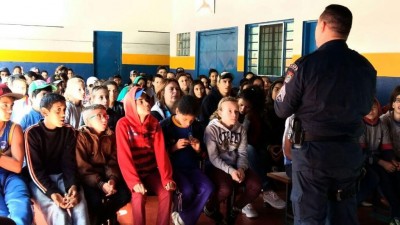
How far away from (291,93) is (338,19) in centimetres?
48

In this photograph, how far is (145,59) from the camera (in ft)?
43.1

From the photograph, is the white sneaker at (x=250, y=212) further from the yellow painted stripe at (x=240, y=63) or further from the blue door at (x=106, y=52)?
the blue door at (x=106, y=52)

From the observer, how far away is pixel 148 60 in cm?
1318

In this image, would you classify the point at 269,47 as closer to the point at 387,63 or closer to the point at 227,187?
the point at 387,63

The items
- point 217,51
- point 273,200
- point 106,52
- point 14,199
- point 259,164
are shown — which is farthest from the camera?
point 106,52

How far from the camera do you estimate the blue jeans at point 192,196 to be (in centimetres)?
349

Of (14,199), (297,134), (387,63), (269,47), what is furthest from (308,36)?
(14,199)

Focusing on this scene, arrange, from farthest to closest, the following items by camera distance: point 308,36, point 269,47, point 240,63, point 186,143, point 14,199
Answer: point 240,63
point 269,47
point 308,36
point 186,143
point 14,199

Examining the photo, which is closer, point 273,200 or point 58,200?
point 58,200

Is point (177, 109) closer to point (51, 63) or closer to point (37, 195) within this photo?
point (37, 195)

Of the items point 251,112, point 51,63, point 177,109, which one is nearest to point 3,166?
point 177,109

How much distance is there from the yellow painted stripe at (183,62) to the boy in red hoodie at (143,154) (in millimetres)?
8385

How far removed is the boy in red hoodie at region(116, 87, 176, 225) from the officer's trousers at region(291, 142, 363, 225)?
1.22 m

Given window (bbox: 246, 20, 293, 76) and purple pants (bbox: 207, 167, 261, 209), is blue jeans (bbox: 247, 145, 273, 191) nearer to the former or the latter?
purple pants (bbox: 207, 167, 261, 209)
